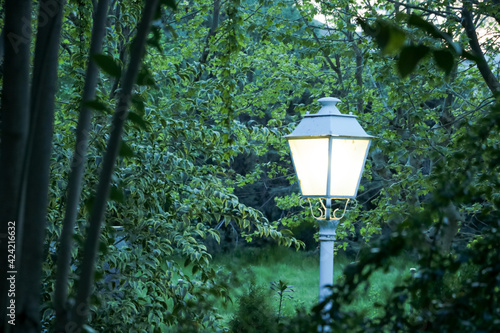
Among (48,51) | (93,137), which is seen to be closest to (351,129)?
(93,137)

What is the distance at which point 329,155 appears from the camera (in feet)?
10.7

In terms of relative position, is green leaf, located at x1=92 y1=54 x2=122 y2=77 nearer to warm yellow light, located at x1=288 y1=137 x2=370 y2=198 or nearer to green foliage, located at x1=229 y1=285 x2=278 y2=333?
green foliage, located at x1=229 y1=285 x2=278 y2=333

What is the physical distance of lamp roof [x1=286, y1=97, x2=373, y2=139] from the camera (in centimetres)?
326

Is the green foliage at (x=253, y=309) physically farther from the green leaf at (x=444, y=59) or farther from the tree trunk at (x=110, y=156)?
the green leaf at (x=444, y=59)

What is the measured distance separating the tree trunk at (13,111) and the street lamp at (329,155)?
232 cm

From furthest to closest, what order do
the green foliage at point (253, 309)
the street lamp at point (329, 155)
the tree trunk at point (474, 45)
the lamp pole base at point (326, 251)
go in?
the tree trunk at point (474, 45), the street lamp at point (329, 155), the lamp pole base at point (326, 251), the green foliage at point (253, 309)

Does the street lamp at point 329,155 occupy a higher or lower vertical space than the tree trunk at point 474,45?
lower

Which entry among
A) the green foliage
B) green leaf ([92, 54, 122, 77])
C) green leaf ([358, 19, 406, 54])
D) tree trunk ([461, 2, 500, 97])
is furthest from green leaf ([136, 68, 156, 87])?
tree trunk ([461, 2, 500, 97])

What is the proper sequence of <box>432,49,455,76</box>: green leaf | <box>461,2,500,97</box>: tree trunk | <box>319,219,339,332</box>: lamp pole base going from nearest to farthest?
<box>432,49,455,76</box>: green leaf
<box>319,219,339,332</box>: lamp pole base
<box>461,2,500,97</box>: tree trunk

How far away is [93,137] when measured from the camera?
3352 millimetres

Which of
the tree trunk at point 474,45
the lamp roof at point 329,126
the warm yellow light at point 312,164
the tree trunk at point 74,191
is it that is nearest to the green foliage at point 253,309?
the warm yellow light at point 312,164

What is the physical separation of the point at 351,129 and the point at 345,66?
6.56 m

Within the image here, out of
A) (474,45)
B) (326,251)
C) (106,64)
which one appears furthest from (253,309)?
(474,45)

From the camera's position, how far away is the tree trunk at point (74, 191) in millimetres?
1002
